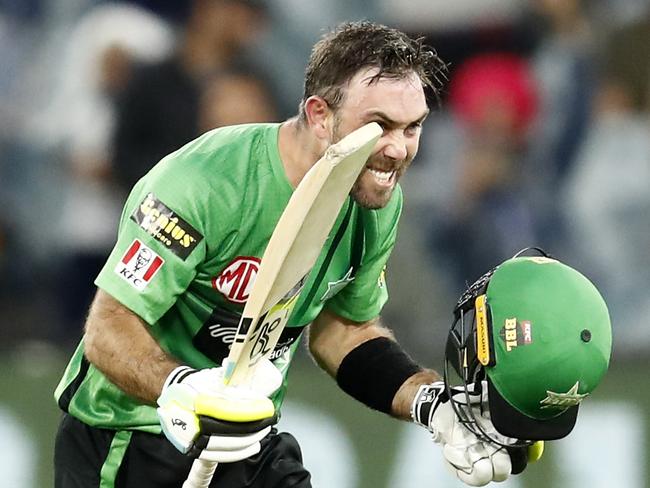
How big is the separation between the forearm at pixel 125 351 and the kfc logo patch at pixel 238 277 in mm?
252

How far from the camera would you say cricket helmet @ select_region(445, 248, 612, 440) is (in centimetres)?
385

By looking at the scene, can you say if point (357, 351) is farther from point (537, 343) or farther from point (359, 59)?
point (359, 59)

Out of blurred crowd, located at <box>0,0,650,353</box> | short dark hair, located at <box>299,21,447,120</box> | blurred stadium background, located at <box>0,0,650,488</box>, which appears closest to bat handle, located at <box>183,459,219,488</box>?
short dark hair, located at <box>299,21,447,120</box>

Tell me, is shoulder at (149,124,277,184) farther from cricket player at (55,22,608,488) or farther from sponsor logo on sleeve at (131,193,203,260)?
sponsor logo on sleeve at (131,193,203,260)

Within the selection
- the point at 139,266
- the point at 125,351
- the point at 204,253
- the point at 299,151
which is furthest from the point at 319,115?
the point at 125,351

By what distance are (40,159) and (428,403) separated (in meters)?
3.11

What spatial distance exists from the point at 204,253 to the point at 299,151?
38cm

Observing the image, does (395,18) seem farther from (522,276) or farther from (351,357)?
(522,276)

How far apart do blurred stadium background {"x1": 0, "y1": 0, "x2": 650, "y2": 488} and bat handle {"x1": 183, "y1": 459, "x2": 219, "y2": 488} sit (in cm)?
258

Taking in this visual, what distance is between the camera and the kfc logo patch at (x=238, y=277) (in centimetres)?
407

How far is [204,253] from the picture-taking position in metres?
3.99

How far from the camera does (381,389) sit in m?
4.50

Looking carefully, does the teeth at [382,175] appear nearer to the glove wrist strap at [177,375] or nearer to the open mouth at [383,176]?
the open mouth at [383,176]

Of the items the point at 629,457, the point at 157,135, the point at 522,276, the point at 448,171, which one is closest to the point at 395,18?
the point at 448,171
